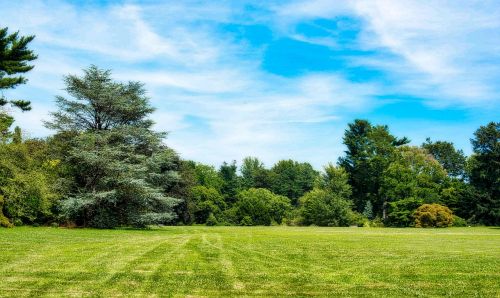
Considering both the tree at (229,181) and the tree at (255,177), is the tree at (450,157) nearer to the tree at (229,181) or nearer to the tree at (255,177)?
the tree at (255,177)

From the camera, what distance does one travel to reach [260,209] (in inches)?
2680

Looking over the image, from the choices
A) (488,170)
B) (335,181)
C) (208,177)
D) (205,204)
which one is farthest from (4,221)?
(208,177)

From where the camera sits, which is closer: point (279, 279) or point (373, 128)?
point (279, 279)

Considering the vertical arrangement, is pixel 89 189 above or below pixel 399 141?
below

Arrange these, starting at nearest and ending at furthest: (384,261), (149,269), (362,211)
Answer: (149,269) < (384,261) < (362,211)

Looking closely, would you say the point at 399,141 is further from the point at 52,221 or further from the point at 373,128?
the point at 52,221

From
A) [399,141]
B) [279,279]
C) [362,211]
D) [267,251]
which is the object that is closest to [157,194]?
[267,251]

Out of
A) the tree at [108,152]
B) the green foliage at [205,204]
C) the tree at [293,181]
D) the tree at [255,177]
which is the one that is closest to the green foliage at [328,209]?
the green foliage at [205,204]

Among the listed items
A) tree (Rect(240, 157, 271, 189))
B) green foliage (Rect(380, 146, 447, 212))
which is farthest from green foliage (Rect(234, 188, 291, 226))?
tree (Rect(240, 157, 271, 189))

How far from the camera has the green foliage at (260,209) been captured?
6781cm

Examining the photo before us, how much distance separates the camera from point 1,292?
763cm

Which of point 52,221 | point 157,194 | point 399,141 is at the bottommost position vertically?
point 52,221

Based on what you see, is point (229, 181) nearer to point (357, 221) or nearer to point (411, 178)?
point (357, 221)

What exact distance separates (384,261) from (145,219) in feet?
81.9
